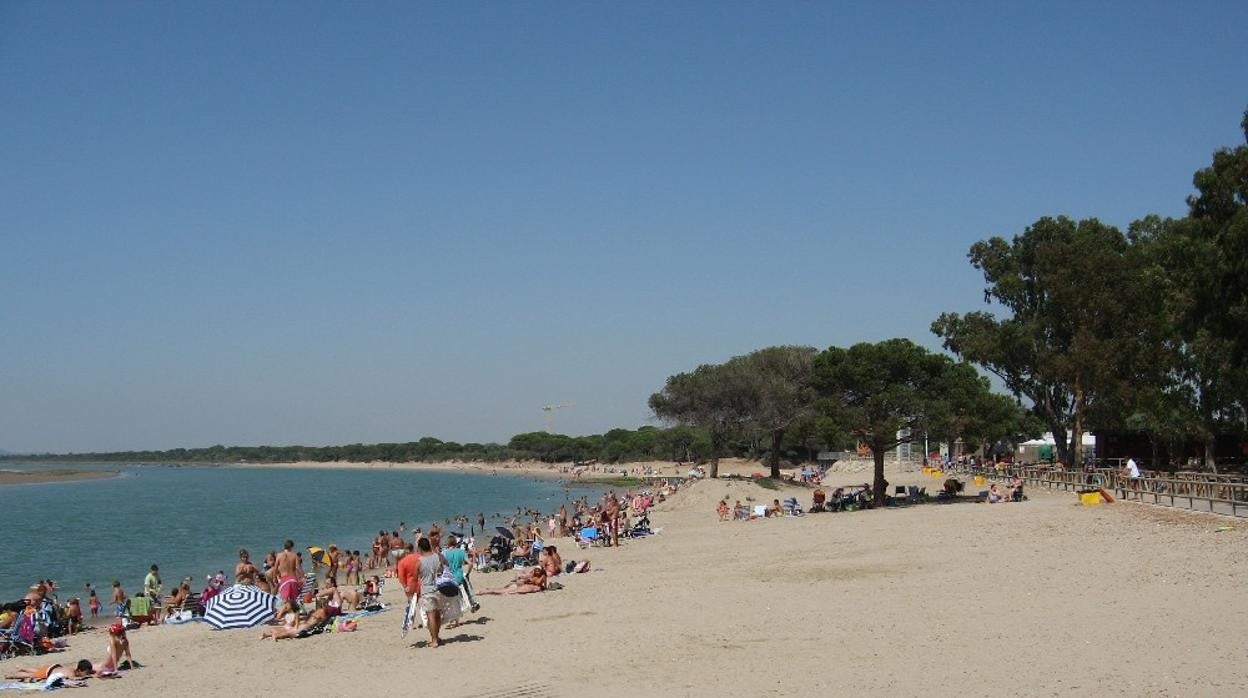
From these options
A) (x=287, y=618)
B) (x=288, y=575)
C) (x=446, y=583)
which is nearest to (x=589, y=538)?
(x=288, y=575)

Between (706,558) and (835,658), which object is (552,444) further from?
(835,658)

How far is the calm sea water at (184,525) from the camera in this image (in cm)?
3250

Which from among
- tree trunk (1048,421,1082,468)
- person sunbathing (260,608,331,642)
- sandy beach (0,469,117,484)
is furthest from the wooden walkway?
sandy beach (0,469,117,484)

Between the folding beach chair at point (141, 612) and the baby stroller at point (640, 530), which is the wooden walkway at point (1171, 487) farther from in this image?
the folding beach chair at point (141, 612)

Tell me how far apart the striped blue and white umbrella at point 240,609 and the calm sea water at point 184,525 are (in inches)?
545

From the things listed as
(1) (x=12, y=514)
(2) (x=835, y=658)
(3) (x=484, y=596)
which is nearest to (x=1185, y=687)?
(2) (x=835, y=658)

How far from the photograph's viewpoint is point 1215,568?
13.8 m

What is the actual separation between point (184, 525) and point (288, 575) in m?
41.9

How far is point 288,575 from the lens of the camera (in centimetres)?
1585

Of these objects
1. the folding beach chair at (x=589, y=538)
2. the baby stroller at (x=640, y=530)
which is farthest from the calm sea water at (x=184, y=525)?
the baby stroller at (x=640, y=530)

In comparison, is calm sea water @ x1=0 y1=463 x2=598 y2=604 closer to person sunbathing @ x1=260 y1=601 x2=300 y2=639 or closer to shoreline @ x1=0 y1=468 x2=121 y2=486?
person sunbathing @ x1=260 y1=601 x2=300 y2=639

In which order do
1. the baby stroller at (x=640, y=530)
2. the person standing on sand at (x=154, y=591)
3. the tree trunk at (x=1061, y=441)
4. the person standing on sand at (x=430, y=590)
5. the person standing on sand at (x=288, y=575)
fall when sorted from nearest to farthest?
1. the person standing on sand at (x=430, y=590)
2. the person standing on sand at (x=288, y=575)
3. the person standing on sand at (x=154, y=591)
4. the baby stroller at (x=640, y=530)
5. the tree trunk at (x=1061, y=441)

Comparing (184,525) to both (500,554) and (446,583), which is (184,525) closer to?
(500,554)

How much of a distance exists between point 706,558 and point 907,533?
4.80 meters
